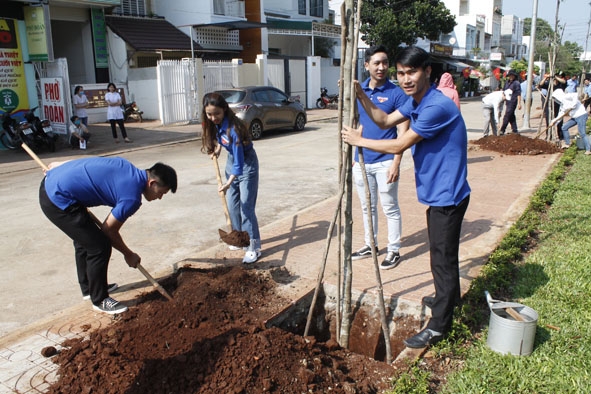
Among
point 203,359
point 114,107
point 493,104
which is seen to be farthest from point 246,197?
point 114,107

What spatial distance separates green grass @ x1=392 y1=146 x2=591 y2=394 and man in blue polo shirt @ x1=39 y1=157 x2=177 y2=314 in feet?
7.14

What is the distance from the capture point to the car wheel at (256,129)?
1438 centimetres

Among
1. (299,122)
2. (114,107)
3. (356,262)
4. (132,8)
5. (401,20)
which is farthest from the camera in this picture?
(401,20)

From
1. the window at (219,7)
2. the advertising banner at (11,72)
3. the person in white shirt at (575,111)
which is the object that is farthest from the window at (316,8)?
the person in white shirt at (575,111)

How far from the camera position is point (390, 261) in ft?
15.3

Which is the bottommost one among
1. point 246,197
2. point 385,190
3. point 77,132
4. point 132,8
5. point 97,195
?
point 77,132

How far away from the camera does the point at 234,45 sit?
2419cm

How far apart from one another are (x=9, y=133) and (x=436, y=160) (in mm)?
12679

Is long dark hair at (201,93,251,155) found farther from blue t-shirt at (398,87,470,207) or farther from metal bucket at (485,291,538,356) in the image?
metal bucket at (485,291,538,356)

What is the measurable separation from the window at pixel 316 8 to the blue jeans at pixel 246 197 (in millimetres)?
28799

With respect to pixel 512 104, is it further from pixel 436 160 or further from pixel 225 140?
pixel 436 160

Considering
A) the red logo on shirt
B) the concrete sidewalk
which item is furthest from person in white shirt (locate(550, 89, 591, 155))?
the red logo on shirt

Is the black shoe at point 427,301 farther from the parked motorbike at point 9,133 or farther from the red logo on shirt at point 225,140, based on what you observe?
the parked motorbike at point 9,133

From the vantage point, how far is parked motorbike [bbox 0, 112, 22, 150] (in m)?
12.5
